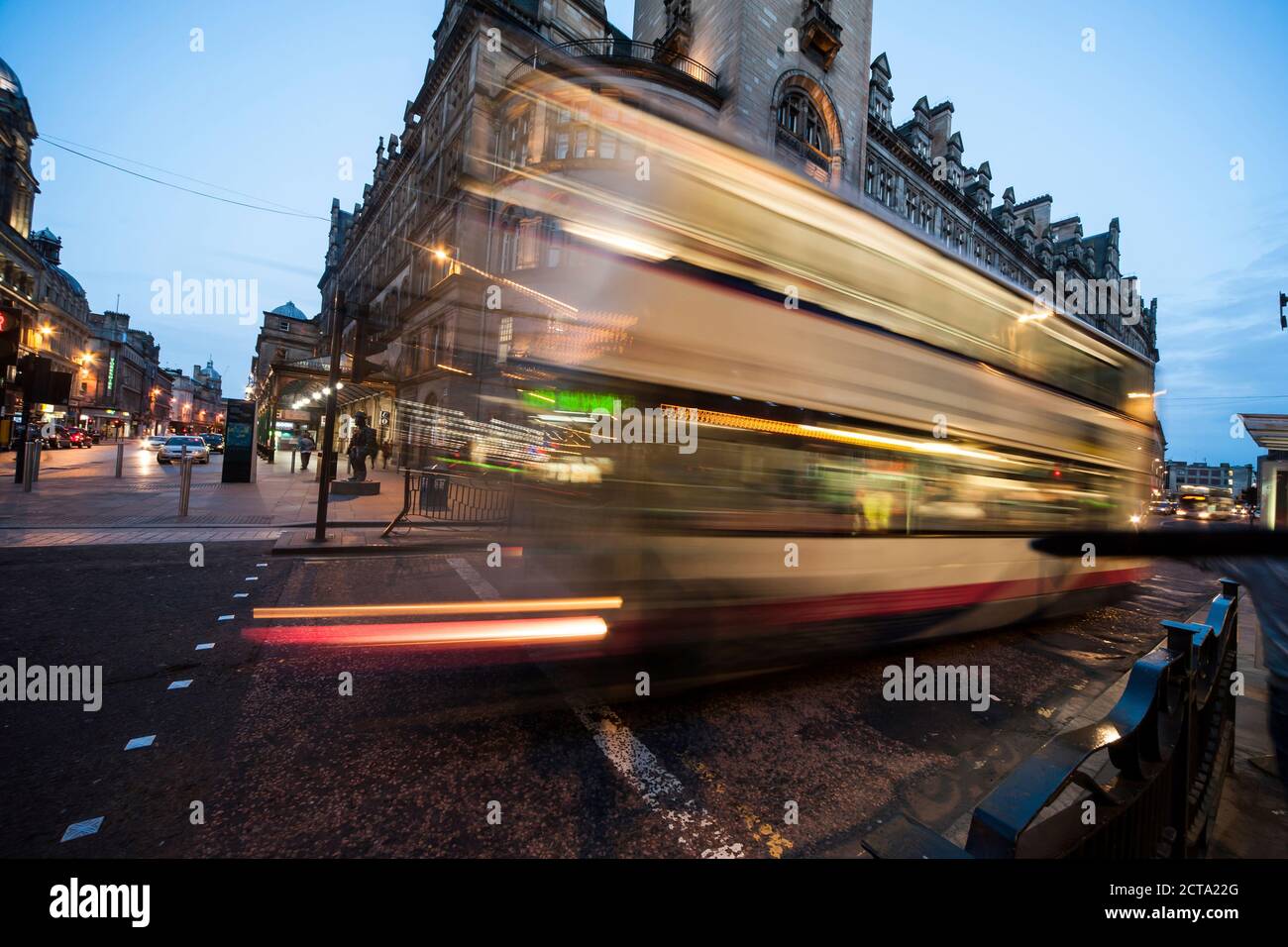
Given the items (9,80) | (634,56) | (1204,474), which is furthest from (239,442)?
(1204,474)

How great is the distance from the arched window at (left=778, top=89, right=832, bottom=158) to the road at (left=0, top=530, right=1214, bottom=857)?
84.2 feet

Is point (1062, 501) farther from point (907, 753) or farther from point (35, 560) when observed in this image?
point (35, 560)

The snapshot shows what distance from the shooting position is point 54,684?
3725mm

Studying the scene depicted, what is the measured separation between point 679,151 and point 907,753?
181 inches

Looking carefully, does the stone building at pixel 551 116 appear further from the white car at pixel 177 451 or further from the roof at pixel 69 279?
the roof at pixel 69 279

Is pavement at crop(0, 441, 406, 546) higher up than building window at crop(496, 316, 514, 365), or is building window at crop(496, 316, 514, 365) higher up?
building window at crop(496, 316, 514, 365)

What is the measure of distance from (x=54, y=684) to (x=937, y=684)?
724 cm

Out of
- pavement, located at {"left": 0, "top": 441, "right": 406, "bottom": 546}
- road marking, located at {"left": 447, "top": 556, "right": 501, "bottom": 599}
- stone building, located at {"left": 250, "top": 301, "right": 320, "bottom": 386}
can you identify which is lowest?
road marking, located at {"left": 447, "top": 556, "right": 501, "bottom": 599}

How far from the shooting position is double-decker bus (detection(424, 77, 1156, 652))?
343 centimetres

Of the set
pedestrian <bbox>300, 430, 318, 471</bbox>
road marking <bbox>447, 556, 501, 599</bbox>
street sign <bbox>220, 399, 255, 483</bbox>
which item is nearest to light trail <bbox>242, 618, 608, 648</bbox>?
road marking <bbox>447, 556, 501, 599</bbox>

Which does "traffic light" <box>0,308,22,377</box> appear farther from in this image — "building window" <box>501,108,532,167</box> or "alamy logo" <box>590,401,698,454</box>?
"building window" <box>501,108,532,167</box>

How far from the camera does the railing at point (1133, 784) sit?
48.5 inches
